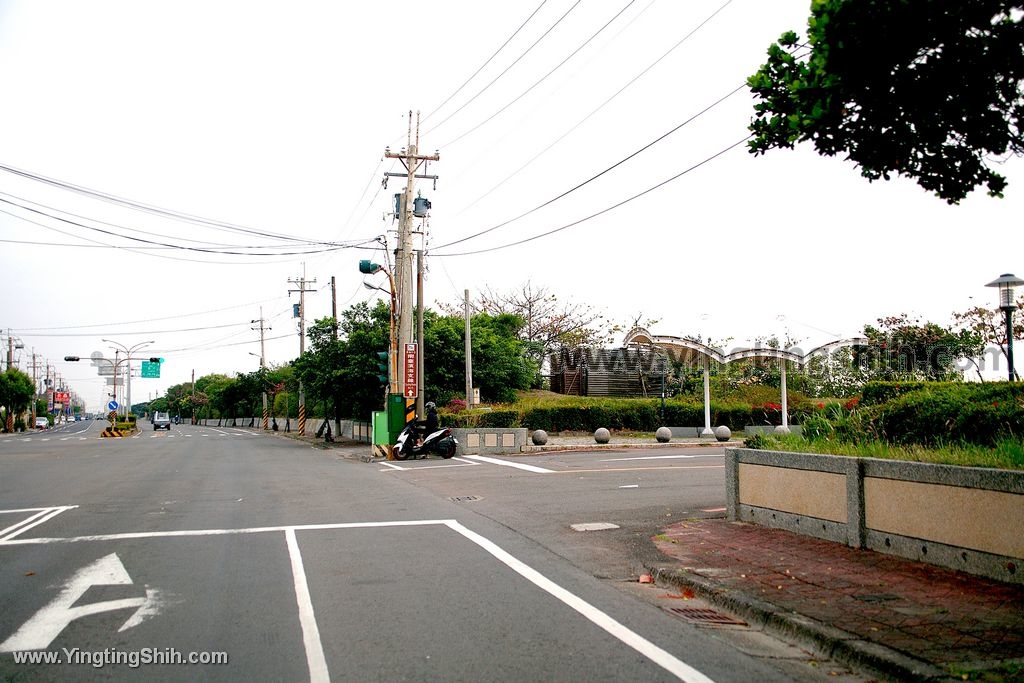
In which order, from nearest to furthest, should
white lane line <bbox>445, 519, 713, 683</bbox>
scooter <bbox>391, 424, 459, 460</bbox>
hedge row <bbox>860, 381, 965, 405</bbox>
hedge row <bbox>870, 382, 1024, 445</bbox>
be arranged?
1. white lane line <bbox>445, 519, 713, 683</bbox>
2. hedge row <bbox>870, 382, 1024, 445</bbox>
3. hedge row <bbox>860, 381, 965, 405</bbox>
4. scooter <bbox>391, 424, 459, 460</bbox>

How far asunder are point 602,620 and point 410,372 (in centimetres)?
2102

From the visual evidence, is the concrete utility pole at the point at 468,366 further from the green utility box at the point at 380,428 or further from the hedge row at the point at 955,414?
the hedge row at the point at 955,414

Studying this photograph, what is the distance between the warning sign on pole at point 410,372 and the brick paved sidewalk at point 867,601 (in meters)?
18.4

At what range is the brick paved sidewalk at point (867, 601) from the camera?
4.95 metres

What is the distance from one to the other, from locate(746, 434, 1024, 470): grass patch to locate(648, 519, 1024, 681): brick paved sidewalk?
3.32 feet

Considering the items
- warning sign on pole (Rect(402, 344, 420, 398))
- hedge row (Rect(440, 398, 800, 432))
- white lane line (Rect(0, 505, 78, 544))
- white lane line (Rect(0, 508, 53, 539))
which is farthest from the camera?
hedge row (Rect(440, 398, 800, 432))

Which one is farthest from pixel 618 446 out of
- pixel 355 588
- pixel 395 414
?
pixel 355 588

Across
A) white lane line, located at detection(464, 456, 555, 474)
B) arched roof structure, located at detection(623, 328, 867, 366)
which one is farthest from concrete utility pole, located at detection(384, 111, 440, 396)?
arched roof structure, located at detection(623, 328, 867, 366)

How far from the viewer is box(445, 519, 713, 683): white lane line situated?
5059 mm

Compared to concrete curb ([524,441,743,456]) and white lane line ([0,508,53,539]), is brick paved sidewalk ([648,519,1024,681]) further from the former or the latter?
concrete curb ([524,441,743,456])

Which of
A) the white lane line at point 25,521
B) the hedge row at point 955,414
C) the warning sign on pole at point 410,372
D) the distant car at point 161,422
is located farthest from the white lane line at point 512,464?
the distant car at point 161,422

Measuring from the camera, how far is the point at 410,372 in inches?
1054

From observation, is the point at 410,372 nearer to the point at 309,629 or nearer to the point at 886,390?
the point at 886,390

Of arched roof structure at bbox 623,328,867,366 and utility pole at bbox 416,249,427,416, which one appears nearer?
utility pole at bbox 416,249,427,416
